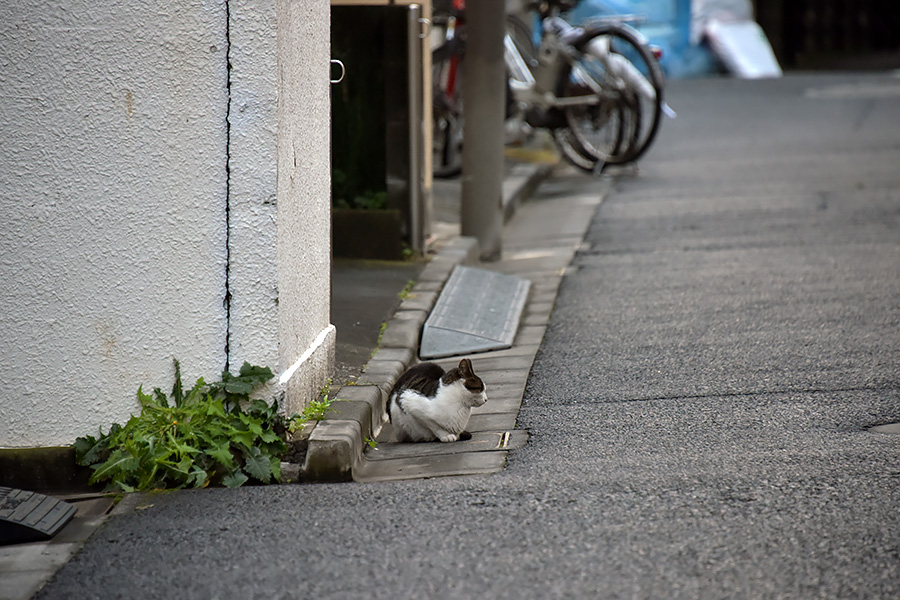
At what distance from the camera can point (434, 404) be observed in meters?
4.34

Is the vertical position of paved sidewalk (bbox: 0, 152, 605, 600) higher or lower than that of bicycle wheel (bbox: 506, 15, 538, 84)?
lower

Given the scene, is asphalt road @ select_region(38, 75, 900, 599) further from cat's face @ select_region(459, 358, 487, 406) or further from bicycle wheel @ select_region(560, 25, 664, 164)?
bicycle wheel @ select_region(560, 25, 664, 164)

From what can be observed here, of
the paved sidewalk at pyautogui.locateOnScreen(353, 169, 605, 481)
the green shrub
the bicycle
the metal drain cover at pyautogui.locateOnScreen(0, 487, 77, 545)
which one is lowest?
the paved sidewalk at pyautogui.locateOnScreen(353, 169, 605, 481)

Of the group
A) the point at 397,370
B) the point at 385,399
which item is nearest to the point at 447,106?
the point at 397,370

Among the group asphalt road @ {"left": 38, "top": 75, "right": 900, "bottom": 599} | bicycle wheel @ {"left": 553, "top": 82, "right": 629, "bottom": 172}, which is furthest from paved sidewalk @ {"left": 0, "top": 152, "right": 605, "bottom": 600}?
bicycle wheel @ {"left": 553, "top": 82, "right": 629, "bottom": 172}

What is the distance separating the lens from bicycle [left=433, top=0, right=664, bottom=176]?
1098 cm

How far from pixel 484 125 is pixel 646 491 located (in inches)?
182

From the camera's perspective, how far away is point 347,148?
7.46 meters

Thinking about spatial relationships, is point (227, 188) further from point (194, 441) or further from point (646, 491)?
point (646, 491)

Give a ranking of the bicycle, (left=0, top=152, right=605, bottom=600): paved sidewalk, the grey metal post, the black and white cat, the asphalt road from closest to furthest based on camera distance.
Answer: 1. the asphalt road
2. (left=0, top=152, right=605, bottom=600): paved sidewalk
3. the black and white cat
4. the grey metal post
5. the bicycle

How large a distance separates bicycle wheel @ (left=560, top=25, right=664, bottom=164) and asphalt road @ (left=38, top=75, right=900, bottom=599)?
12.6 ft

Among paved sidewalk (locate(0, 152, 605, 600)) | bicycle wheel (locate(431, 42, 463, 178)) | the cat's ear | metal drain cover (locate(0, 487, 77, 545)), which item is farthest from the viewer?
bicycle wheel (locate(431, 42, 463, 178))

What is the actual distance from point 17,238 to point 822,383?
3.32 m

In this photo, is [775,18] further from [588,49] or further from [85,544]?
[85,544]
